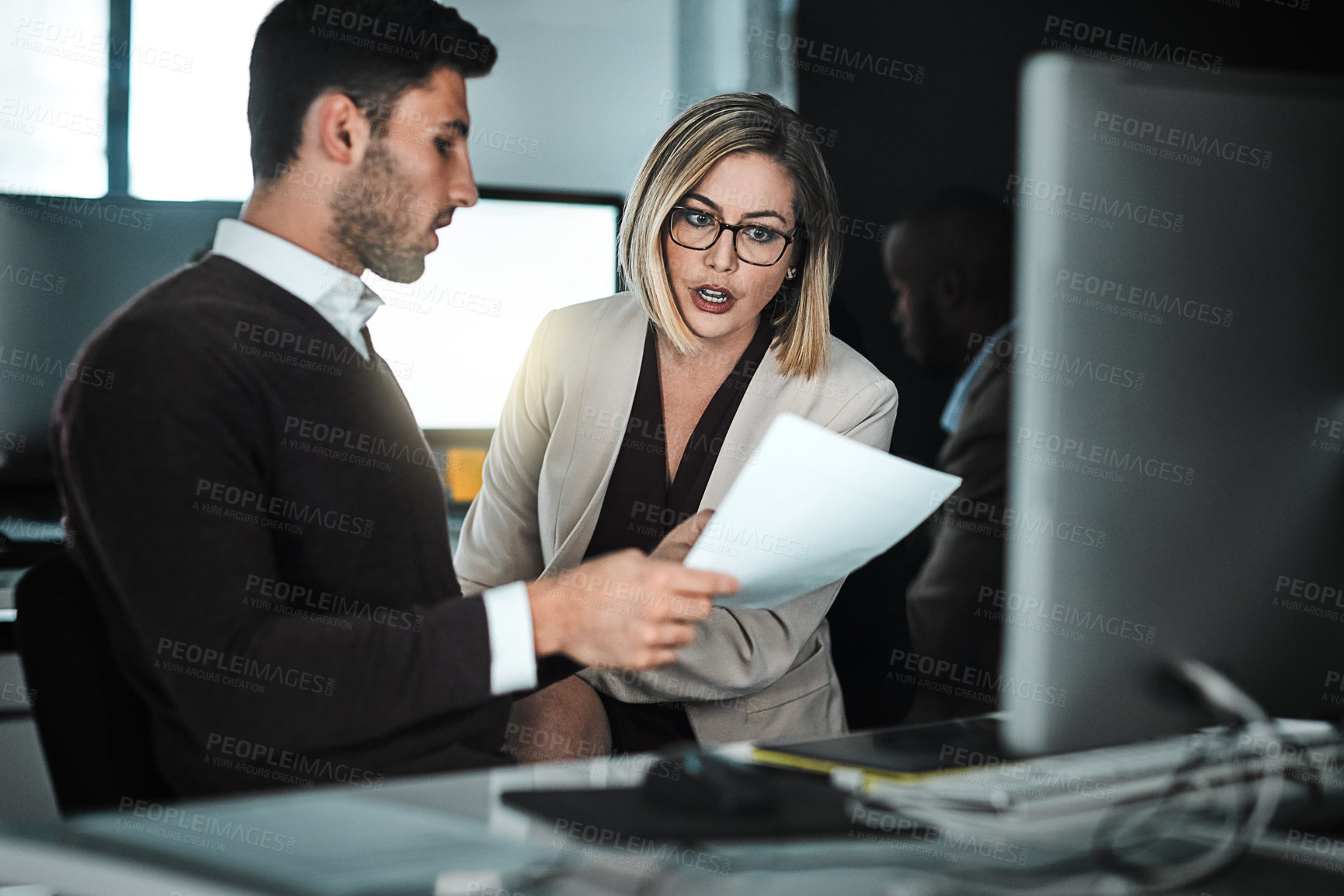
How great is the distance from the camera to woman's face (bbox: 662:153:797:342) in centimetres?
162

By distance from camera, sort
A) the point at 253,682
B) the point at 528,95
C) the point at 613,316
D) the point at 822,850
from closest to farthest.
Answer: the point at 822,850, the point at 253,682, the point at 613,316, the point at 528,95

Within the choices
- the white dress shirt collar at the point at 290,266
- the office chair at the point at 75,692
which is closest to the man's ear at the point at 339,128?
the white dress shirt collar at the point at 290,266

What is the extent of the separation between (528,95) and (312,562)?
288cm

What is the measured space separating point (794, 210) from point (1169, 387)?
3.42 ft

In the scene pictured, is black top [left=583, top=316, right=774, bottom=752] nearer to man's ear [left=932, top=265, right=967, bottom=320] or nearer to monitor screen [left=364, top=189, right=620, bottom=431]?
man's ear [left=932, top=265, right=967, bottom=320]

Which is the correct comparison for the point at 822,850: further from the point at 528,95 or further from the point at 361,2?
the point at 528,95

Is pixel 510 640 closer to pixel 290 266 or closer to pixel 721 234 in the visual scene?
pixel 290 266

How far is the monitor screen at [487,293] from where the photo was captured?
85.5 inches

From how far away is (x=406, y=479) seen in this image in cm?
109

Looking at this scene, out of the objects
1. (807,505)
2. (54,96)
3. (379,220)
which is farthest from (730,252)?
(54,96)

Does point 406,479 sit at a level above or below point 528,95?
below

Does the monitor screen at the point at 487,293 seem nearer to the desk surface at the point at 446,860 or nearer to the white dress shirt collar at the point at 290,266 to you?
the white dress shirt collar at the point at 290,266

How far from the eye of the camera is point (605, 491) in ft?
5.11

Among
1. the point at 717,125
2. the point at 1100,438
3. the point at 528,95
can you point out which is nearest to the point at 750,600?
the point at 1100,438
